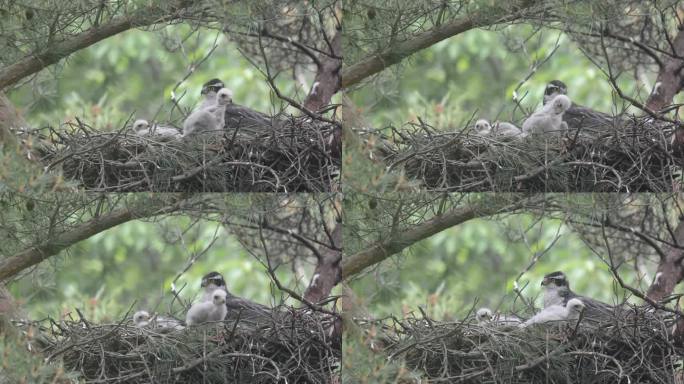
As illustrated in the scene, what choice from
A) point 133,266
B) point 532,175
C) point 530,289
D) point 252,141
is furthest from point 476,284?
point 133,266

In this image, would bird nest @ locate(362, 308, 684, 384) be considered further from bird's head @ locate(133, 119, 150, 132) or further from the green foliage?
bird's head @ locate(133, 119, 150, 132)

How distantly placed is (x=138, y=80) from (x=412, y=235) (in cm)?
235

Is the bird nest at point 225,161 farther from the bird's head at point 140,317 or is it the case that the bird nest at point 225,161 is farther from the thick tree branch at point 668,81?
the thick tree branch at point 668,81

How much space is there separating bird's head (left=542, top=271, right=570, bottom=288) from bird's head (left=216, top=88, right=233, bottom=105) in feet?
5.10

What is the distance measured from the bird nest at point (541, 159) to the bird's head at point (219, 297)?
860 millimetres

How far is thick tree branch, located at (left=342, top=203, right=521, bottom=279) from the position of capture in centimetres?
546

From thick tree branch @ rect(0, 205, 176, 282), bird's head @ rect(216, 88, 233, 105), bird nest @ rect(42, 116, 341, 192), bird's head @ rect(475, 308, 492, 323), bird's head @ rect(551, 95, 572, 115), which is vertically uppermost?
bird's head @ rect(551, 95, 572, 115)

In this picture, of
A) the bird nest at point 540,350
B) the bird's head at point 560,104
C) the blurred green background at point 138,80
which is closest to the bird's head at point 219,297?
the bird nest at point 540,350

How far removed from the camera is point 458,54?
6438 millimetres

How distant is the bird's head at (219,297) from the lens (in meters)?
5.41

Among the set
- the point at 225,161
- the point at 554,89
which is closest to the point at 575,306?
the point at 554,89

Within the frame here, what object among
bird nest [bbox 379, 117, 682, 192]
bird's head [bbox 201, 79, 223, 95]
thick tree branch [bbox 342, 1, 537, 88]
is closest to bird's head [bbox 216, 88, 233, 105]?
bird's head [bbox 201, 79, 223, 95]

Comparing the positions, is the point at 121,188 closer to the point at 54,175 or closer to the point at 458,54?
the point at 54,175

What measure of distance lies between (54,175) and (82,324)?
2.14 feet
